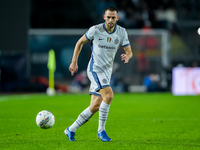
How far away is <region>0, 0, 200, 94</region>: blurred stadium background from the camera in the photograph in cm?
2198

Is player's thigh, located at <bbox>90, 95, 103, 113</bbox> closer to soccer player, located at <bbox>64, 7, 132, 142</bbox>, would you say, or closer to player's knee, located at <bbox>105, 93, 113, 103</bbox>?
soccer player, located at <bbox>64, 7, 132, 142</bbox>

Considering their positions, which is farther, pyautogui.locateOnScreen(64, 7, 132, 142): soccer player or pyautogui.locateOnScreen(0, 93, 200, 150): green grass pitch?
pyautogui.locateOnScreen(64, 7, 132, 142): soccer player

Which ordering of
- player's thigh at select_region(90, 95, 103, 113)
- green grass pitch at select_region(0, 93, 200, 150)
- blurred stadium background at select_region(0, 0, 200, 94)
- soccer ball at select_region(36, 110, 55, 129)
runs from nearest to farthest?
1. green grass pitch at select_region(0, 93, 200, 150)
2. player's thigh at select_region(90, 95, 103, 113)
3. soccer ball at select_region(36, 110, 55, 129)
4. blurred stadium background at select_region(0, 0, 200, 94)

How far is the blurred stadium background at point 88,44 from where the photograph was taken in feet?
72.1

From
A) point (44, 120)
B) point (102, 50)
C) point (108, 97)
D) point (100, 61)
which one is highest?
point (102, 50)

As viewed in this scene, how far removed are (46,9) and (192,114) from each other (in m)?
16.4

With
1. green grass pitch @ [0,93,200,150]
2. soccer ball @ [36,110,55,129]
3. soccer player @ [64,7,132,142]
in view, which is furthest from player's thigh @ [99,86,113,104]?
soccer ball @ [36,110,55,129]

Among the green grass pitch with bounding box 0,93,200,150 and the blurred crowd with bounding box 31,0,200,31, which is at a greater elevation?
the blurred crowd with bounding box 31,0,200,31

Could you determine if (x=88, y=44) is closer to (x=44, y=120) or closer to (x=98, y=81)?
(x=44, y=120)

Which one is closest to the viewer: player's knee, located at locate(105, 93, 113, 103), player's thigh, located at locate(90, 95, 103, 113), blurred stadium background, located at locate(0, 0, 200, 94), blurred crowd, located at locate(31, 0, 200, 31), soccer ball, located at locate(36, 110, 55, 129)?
player's knee, located at locate(105, 93, 113, 103)

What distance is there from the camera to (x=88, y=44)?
932 inches

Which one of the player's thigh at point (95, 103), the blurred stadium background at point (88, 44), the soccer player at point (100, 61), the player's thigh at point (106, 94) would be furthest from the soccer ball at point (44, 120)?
the blurred stadium background at point (88, 44)

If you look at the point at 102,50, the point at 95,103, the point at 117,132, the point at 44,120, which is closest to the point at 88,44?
the point at 117,132

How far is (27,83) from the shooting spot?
21984 mm
